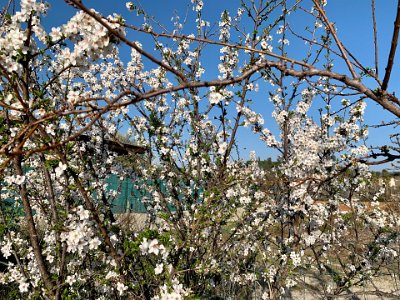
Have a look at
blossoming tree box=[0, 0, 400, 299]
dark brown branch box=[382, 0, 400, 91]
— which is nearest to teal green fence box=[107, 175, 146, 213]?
blossoming tree box=[0, 0, 400, 299]

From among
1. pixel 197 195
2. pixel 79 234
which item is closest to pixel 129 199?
pixel 197 195

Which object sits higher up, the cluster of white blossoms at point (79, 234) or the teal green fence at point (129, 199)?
the teal green fence at point (129, 199)

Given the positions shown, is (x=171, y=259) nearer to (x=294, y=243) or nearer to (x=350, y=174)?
(x=294, y=243)

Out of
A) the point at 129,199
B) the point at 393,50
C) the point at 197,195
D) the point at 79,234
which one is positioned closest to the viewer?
the point at 393,50

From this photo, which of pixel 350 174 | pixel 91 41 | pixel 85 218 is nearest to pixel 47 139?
pixel 85 218

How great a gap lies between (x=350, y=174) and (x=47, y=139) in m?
4.89

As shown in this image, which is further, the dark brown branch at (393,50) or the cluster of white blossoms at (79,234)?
the cluster of white blossoms at (79,234)

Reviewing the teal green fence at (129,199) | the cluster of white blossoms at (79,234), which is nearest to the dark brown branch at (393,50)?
the cluster of white blossoms at (79,234)

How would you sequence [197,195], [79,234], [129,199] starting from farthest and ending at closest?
[129,199]
[197,195]
[79,234]

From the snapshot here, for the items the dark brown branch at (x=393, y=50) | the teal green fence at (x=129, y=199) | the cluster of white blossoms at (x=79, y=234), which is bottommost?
the cluster of white blossoms at (x=79, y=234)

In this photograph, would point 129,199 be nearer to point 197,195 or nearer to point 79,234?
point 197,195

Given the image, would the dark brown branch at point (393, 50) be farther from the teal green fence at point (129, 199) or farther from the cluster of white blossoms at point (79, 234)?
the teal green fence at point (129, 199)

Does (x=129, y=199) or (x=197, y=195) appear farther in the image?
(x=129, y=199)

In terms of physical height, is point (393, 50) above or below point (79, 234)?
above
